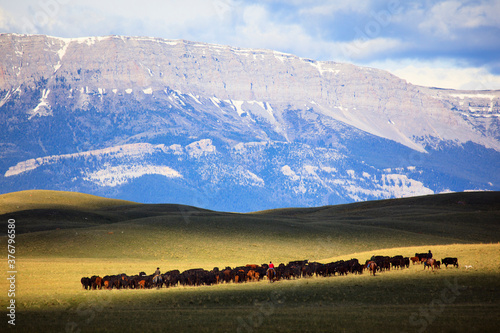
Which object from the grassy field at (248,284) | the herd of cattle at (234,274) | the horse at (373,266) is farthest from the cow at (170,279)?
the horse at (373,266)

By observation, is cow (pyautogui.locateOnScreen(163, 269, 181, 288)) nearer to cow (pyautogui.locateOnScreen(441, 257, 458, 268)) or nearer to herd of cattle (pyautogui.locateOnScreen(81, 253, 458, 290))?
herd of cattle (pyautogui.locateOnScreen(81, 253, 458, 290))

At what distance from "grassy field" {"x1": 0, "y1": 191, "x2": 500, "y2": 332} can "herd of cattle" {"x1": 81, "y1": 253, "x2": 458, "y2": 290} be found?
1.54 meters

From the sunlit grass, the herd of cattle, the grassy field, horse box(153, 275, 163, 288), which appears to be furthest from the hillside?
horse box(153, 275, 163, 288)

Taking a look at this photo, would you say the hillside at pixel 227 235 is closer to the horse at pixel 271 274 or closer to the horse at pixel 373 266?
the horse at pixel 271 274

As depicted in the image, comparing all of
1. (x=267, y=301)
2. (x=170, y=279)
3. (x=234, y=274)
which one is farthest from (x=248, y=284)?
(x=267, y=301)

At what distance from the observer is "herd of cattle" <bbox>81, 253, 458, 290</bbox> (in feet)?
123

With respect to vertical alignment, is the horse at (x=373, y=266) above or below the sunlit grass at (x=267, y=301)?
above

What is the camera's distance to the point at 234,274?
132ft

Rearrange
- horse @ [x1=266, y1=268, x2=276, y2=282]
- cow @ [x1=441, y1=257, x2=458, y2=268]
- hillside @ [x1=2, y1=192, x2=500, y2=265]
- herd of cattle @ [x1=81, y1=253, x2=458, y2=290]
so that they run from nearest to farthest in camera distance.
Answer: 1. herd of cattle @ [x1=81, y1=253, x2=458, y2=290]
2. cow @ [x1=441, y1=257, x2=458, y2=268]
3. horse @ [x1=266, y1=268, x2=276, y2=282]
4. hillside @ [x1=2, y1=192, x2=500, y2=265]

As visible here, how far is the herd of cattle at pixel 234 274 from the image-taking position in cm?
3747

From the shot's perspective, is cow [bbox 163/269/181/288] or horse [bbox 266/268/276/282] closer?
cow [bbox 163/269/181/288]

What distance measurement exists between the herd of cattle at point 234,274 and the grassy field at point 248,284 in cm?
154

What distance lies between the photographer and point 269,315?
84.7 ft

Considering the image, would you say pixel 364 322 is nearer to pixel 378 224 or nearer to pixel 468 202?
pixel 378 224
